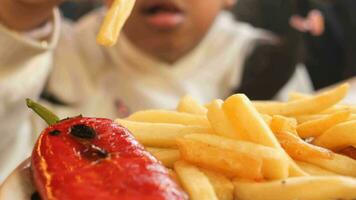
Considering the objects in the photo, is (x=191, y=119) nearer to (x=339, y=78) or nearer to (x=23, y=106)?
(x=23, y=106)

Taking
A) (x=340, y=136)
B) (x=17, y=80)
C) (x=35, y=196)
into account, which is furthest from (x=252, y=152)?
(x=17, y=80)

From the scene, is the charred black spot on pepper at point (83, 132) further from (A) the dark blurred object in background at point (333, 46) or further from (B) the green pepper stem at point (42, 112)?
(A) the dark blurred object in background at point (333, 46)

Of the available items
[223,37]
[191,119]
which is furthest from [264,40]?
[191,119]

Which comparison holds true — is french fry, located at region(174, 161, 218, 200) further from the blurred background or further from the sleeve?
the blurred background

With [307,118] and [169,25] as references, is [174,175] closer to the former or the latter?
[307,118]

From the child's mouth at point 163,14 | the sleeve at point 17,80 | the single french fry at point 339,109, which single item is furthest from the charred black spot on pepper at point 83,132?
the child's mouth at point 163,14

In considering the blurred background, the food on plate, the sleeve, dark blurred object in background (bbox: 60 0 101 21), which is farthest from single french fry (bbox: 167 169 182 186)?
dark blurred object in background (bbox: 60 0 101 21)
